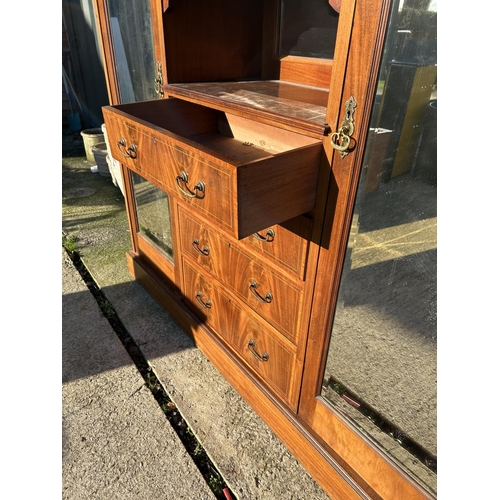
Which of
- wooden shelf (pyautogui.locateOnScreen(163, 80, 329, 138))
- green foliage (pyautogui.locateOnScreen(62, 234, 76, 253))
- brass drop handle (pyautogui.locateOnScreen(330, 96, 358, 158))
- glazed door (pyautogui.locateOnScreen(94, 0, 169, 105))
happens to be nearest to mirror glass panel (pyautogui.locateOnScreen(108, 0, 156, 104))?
glazed door (pyautogui.locateOnScreen(94, 0, 169, 105))

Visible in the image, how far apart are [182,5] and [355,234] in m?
1.11

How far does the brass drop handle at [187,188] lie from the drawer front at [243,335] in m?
0.66

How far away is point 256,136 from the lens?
145 centimetres

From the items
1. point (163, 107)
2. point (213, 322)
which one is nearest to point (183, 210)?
point (163, 107)

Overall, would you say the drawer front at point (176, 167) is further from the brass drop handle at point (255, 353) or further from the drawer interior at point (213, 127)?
the brass drop handle at point (255, 353)

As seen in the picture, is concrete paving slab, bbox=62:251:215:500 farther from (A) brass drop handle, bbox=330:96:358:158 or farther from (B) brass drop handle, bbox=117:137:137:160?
(A) brass drop handle, bbox=330:96:358:158

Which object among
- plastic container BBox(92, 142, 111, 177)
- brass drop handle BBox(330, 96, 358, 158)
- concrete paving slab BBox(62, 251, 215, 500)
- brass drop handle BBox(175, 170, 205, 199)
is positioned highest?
brass drop handle BBox(330, 96, 358, 158)

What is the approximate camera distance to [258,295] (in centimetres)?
151

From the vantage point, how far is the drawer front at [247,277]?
141 centimetres

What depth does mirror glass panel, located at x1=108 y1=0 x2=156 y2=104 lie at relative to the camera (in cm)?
173

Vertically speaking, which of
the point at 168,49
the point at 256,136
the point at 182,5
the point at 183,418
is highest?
the point at 182,5

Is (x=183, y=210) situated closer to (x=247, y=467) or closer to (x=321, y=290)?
(x=321, y=290)

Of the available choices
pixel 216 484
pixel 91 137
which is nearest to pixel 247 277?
pixel 216 484

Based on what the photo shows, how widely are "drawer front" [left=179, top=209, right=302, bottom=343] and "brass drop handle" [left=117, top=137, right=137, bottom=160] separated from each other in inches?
16.5
